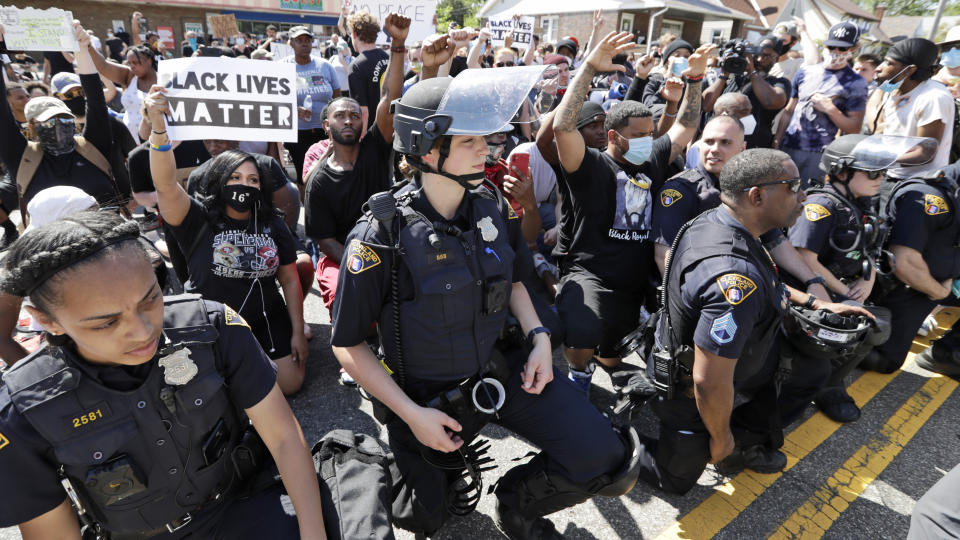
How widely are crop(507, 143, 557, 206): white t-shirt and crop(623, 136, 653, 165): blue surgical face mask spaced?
3.24 feet

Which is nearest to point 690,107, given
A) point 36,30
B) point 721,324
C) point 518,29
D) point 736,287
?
point 736,287

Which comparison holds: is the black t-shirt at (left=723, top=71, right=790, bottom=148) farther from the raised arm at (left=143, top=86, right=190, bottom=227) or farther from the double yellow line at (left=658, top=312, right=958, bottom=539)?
the raised arm at (left=143, top=86, right=190, bottom=227)

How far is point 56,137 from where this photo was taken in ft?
13.3

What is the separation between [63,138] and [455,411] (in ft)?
13.2

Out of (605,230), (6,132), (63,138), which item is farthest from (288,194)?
(605,230)

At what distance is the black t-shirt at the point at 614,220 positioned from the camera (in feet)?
12.0

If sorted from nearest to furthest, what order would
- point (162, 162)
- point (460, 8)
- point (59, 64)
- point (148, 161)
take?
point (162, 162), point (148, 161), point (59, 64), point (460, 8)

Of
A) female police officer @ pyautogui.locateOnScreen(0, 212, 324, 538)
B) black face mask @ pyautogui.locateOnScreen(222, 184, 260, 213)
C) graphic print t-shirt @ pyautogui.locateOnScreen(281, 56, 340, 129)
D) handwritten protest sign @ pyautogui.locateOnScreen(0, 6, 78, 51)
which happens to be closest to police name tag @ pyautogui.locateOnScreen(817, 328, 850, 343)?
female police officer @ pyautogui.locateOnScreen(0, 212, 324, 538)

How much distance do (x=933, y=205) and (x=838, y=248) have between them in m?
0.86

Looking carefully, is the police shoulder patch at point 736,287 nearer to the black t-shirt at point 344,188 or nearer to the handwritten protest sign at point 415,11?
the black t-shirt at point 344,188

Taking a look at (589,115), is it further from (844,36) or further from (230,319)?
(844,36)

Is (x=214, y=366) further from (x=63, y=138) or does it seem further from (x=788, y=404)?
(x=63, y=138)

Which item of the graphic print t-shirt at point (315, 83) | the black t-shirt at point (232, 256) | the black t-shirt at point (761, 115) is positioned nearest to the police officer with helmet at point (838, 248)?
the black t-shirt at point (761, 115)

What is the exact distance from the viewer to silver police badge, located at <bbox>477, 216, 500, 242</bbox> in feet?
7.45
